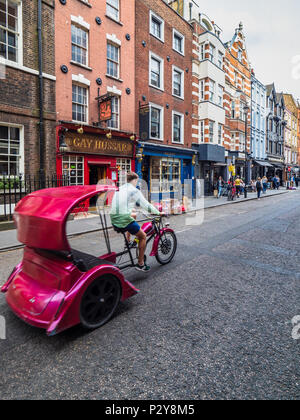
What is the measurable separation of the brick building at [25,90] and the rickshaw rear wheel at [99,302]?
9180 mm

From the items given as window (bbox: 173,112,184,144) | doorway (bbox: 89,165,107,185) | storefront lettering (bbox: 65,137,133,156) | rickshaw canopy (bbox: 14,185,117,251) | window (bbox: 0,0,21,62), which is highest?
window (bbox: 0,0,21,62)

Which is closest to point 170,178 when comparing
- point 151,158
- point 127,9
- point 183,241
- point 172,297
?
point 151,158

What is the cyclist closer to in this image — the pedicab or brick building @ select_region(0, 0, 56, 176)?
the pedicab

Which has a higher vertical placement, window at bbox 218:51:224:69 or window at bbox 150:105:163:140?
window at bbox 218:51:224:69

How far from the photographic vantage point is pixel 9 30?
10328 millimetres

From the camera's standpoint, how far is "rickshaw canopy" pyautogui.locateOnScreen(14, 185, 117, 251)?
2723mm

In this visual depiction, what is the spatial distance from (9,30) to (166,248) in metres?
11.3

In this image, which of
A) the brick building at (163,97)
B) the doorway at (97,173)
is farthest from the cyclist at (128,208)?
the brick building at (163,97)

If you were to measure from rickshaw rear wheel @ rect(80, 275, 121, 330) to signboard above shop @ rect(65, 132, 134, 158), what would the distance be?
10113 mm

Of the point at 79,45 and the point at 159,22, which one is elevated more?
the point at 159,22

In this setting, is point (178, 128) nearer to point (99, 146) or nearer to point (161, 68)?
point (161, 68)

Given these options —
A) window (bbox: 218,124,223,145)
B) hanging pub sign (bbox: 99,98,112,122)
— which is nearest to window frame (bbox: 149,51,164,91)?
hanging pub sign (bbox: 99,98,112,122)

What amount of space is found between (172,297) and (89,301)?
1356mm

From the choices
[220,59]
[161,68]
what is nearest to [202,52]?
[220,59]
